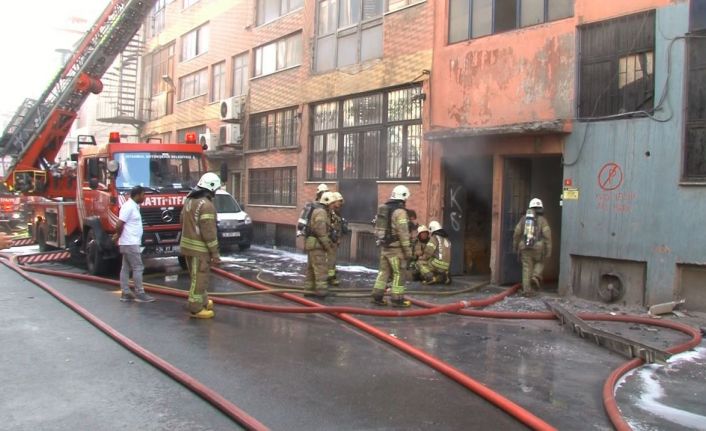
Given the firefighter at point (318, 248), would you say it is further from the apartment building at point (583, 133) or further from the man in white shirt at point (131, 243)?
the apartment building at point (583, 133)

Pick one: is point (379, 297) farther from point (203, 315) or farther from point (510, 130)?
point (510, 130)

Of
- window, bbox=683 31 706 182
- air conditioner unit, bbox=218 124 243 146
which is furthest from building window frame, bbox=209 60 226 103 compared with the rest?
window, bbox=683 31 706 182

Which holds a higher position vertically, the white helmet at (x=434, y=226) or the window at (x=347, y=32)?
the window at (x=347, y=32)

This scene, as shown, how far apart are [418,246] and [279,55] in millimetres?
9788

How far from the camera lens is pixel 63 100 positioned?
16422mm

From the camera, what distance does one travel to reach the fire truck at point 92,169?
11219 millimetres

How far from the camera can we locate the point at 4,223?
2331 centimetres

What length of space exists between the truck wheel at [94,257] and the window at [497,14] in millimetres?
8238

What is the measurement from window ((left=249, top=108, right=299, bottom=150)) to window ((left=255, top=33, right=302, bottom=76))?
4.77 feet

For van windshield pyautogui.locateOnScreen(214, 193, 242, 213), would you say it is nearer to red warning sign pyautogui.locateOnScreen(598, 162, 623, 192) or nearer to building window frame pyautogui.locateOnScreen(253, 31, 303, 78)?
building window frame pyautogui.locateOnScreen(253, 31, 303, 78)

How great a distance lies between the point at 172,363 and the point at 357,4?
11.7 meters

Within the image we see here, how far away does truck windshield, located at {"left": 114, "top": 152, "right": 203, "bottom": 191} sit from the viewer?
37.1 ft

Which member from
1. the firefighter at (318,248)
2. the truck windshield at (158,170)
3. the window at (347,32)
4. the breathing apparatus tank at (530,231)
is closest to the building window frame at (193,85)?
the window at (347,32)

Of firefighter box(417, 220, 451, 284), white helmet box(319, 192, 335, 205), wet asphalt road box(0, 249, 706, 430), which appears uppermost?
white helmet box(319, 192, 335, 205)
